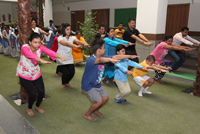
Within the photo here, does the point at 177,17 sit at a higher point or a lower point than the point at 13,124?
higher

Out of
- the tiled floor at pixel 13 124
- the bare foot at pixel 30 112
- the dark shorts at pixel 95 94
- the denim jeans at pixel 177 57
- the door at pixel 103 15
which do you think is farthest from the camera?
the door at pixel 103 15

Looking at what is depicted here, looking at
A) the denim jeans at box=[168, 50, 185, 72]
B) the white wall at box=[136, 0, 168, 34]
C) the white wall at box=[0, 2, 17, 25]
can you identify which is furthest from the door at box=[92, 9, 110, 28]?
the white wall at box=[0, 2, 17, 25]

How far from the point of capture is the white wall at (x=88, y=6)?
11.8 m

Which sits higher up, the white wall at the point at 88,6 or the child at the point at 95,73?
the white wall at the point at 88,6

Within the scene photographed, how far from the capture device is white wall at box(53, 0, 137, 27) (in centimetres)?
1184

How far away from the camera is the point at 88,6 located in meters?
14.6

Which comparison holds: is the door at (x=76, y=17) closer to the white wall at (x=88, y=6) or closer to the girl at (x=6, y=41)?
the white wall at (x=88, y=6)

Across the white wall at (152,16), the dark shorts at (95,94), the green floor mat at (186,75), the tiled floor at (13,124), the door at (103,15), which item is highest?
the door at (103,15)

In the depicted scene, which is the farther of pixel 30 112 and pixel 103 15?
pixel 103 15

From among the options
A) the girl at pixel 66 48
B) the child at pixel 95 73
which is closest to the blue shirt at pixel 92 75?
the child at pixel 95 73

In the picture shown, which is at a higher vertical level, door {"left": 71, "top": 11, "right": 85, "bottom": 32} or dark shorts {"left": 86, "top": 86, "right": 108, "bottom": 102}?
door {"left": 71, "top": 11, "right": 85, "bottom": 32}

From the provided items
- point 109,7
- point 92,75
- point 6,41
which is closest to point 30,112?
point 92,75

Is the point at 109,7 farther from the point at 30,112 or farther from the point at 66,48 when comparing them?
the point at 30,112

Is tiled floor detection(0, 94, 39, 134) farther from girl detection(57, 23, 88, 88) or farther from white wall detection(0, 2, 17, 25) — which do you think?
white wall detection(0, 2, 17, 25)
